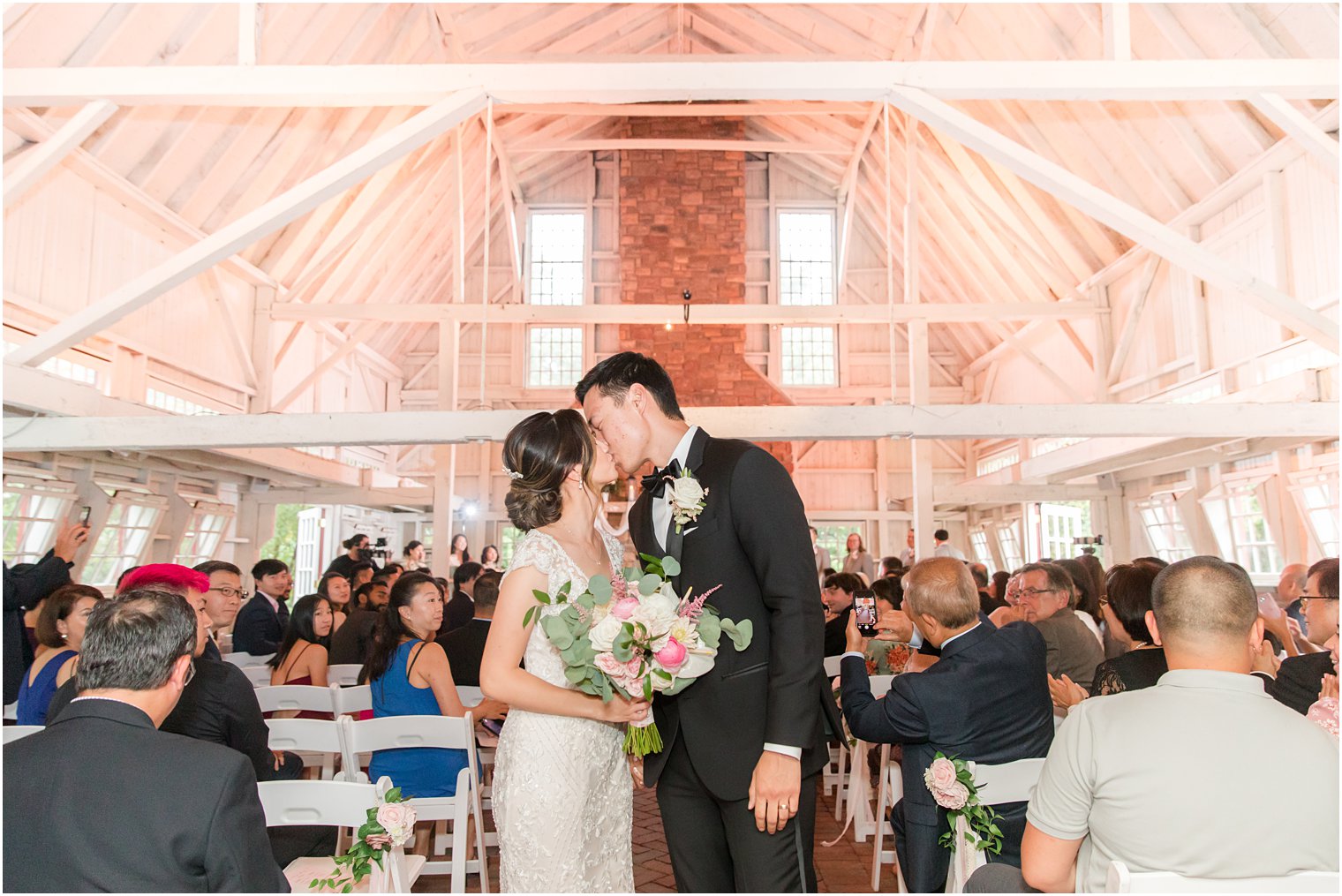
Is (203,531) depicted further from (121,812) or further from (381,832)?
(121,812)

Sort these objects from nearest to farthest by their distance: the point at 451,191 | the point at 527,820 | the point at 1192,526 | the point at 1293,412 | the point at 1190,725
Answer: the point at 1190,725
the point at 527,820
the point at 1293,412
the point at 1192,526
the point at 451,191

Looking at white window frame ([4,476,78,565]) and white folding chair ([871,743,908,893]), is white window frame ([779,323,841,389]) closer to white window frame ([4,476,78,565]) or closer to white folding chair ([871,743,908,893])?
white window frame ([4,476,78,565])

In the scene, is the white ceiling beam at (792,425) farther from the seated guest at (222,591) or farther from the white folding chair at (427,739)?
the white folding chair at (427,739)

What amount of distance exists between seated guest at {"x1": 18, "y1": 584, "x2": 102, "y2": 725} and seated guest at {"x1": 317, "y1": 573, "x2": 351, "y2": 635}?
2.45 meters

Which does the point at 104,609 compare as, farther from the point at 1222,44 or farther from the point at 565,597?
the point at 1222,44

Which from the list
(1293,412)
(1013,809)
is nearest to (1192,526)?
(1293,412)

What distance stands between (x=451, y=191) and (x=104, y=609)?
12887mm

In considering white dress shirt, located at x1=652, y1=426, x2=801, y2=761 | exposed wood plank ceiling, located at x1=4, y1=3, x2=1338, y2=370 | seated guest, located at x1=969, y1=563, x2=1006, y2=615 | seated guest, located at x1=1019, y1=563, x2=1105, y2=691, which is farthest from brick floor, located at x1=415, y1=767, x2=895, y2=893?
exposed wood plank ceiling, located at x1=4, y1=3, x2=1338, y2=370

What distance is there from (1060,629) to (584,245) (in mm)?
14751

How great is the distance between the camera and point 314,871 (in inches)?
116

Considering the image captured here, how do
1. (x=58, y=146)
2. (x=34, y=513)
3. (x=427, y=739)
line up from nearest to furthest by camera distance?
1. (x=427, y=739)
2. (x=58, y=146)
3. (x=34, y=513)

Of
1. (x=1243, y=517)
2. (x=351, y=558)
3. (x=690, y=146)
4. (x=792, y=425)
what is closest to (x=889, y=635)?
(x=792, y=425)

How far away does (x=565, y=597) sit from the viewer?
6.65ft

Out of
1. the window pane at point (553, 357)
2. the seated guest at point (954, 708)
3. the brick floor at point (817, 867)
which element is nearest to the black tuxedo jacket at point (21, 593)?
the brick floor at point (817, 867)
